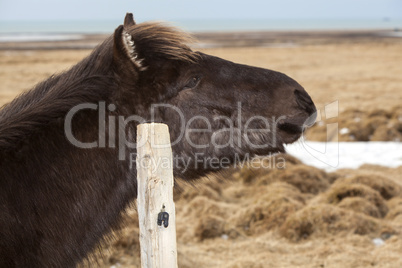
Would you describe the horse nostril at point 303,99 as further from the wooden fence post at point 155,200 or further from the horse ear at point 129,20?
the horse ear at point 129,20

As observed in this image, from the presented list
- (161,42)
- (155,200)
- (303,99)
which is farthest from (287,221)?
(155,200)

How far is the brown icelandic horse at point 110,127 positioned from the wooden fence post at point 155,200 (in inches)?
18.7

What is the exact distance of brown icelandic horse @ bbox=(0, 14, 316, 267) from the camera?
2.85 metres

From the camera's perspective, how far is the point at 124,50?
9.61 ft

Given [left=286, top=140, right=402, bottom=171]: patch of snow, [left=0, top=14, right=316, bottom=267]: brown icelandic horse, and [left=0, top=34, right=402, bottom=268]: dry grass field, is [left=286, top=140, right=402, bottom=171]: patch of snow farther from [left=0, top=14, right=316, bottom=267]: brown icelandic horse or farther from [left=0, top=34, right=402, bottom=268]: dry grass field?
[left=0, top=14, right=316, bottom=267]: brown icelandic horse

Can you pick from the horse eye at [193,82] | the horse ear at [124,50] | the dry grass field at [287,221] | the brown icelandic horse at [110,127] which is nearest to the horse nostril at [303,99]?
the brown icelandic horse at [110,127]

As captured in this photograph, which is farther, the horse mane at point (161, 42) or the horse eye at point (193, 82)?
the horse eye at point (193, 82)

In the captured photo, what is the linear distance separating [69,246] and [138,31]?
149 cm

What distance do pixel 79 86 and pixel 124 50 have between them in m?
0.40

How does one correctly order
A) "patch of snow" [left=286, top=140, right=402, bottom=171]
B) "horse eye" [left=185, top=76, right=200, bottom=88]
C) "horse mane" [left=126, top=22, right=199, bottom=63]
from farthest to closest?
"patch of snow" [left=286, top=140, right=402, bottom=171], "horse eye" [left=185, top=76, right=200, bottom=88], "horse mane" [left=126, top=22, right=199, bottom=63]

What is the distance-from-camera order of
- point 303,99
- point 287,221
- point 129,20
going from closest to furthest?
1. point 303,99
2. point 129,20
3. point 287,221

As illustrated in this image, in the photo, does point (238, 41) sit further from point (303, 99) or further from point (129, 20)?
point (303, 99)

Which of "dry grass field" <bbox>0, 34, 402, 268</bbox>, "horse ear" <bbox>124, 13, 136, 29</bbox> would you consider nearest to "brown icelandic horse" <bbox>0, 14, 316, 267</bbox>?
"horse ear" <bbox>124, 13, 136, 29</bbox>

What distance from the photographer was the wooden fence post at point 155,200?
102 inches
